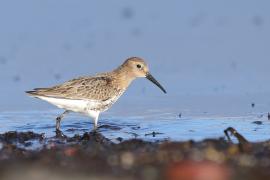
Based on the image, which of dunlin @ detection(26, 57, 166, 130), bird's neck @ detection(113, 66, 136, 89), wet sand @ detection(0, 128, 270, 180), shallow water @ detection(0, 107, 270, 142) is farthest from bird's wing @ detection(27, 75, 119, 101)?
wet sand @ detection(0, 128, 270, 180)

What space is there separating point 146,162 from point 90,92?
4.32m

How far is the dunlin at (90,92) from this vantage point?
10109 millimetres

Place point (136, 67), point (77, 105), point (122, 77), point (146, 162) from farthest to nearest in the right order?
point (136, 67) → point (122, 77) → point (77, 105) → point (146, 162)

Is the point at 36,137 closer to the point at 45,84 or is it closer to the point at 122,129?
the point at 122,129

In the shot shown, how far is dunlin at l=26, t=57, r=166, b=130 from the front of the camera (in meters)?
10.1

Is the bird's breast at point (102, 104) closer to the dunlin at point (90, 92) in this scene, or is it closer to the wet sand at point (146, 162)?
the dunlin at point (90, 92)

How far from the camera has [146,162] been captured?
619 centimetres

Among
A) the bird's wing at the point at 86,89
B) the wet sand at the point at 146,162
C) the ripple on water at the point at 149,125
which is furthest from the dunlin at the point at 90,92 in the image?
the wet sand at the point at 146,162

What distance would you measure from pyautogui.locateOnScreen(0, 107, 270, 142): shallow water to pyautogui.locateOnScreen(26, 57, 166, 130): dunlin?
263 mm


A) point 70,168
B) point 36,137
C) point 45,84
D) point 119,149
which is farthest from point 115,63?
point 70,168

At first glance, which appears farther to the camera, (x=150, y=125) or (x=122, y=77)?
(x=122, y=77)

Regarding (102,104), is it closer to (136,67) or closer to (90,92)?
(90,92)

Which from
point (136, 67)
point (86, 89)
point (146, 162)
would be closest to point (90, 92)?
point (86, 89)

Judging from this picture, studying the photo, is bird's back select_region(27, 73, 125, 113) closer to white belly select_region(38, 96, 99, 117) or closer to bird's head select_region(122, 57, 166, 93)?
white belly select_region(38, 96, 99, 117)
